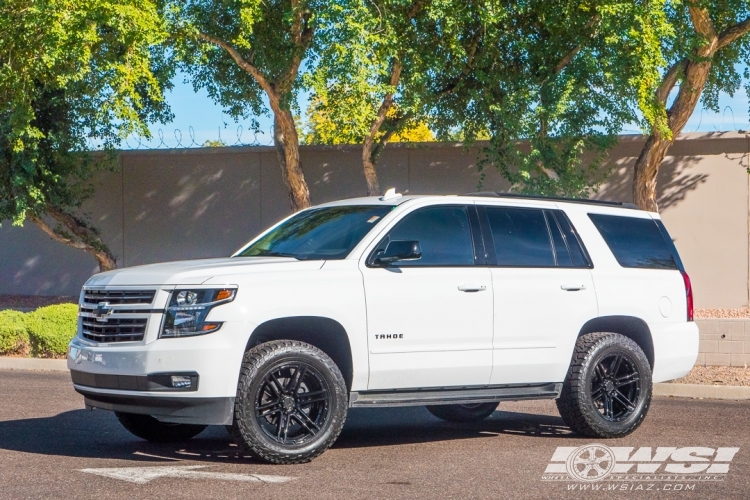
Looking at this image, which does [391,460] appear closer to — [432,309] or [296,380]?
[296,380]

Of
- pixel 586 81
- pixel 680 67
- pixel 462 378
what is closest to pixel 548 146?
pixel 586 81

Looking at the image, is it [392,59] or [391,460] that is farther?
[392,59]

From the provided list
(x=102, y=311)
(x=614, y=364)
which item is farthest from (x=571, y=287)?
(x=102, y=311)

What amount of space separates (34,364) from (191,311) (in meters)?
8.50

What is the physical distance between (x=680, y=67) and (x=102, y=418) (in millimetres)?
10179

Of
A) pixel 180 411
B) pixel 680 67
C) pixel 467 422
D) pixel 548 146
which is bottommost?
pixel 467 422

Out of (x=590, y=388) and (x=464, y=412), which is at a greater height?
(x=590, y=388)

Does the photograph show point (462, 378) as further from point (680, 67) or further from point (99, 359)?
point (680, 67)

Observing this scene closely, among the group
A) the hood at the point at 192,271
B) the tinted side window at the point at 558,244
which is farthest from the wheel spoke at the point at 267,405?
the tinted side window at the point at 558,244

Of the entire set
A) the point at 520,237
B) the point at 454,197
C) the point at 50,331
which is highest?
the point at 454,197

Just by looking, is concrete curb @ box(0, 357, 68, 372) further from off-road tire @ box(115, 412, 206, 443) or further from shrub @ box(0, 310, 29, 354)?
off-road tire @ box(115, 412, 206, 443)

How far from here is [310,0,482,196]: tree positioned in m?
14.2

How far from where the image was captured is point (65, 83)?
48.6ft

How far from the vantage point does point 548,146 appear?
16.0 metres
